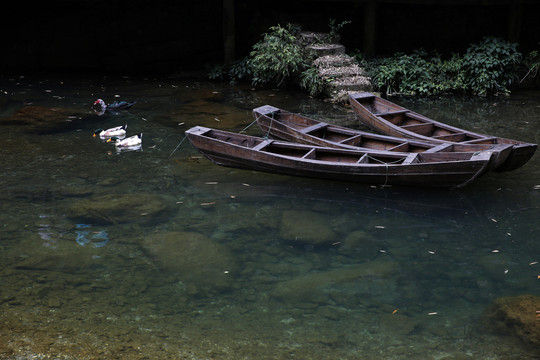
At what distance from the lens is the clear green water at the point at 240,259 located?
15.1ft

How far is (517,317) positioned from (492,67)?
30.6ft

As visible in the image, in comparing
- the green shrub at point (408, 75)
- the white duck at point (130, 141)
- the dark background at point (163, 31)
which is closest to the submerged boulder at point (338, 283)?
the white duck at point (130, 141)

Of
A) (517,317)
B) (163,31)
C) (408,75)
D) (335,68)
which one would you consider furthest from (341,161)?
(163,31)

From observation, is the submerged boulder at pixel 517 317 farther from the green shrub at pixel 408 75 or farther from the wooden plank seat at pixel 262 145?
the green shrub at pixel 408 75

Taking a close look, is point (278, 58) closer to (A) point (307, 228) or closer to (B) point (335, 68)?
(B) point (335, 68)

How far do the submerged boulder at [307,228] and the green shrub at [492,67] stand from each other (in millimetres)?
7545

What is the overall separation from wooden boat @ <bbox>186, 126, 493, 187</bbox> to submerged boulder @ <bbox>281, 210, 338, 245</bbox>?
83 centimetres

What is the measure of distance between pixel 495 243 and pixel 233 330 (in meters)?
3.18

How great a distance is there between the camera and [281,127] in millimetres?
8828

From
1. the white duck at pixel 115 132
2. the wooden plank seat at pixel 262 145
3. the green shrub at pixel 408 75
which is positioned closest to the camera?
the wooden plank seat at pixel 262 145

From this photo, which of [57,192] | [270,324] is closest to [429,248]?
[270,324]

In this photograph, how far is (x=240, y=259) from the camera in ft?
19.3

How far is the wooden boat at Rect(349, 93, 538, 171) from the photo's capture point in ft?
23.5

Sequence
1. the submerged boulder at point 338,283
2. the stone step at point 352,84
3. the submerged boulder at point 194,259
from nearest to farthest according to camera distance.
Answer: the submerged boulder at point 338,283 → the submerged boulder at point 194,259 → the stone step at point 352,84
